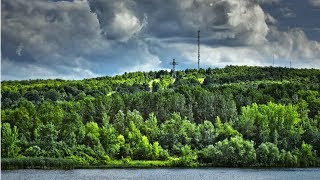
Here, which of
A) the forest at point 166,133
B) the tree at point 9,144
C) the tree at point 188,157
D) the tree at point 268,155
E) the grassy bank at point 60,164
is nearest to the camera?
the grassy bank at point 60,164

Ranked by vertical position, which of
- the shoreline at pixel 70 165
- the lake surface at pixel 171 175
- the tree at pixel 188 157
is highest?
the tree at pixel 188 157

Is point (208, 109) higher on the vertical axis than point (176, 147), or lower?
higher

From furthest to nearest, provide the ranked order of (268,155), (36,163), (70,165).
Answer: (268,155)
(70,165)
(36,163)

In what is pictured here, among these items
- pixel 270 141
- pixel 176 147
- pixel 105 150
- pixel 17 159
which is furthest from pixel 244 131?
pixel 17 159

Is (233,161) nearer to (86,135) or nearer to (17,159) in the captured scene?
(86,135)

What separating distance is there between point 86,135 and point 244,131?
104ft

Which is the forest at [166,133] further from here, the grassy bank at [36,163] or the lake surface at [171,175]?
the lake surface at [171,175]

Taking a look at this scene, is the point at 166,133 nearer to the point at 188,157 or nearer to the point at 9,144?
the point at 188,157

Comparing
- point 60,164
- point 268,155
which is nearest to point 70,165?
point 60,164

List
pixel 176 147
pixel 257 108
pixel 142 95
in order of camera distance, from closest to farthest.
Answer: pixel 176 147 → pixel 257 108 → pixel 142 95

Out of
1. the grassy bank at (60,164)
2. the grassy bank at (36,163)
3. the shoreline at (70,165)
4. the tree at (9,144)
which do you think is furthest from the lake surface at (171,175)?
the tree at (9,144)

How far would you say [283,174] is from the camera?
93.1 metres

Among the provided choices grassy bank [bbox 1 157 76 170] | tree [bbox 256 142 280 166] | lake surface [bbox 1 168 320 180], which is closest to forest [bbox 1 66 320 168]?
tree [bbox 256 142 280 166]

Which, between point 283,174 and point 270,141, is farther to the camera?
point 270,141
